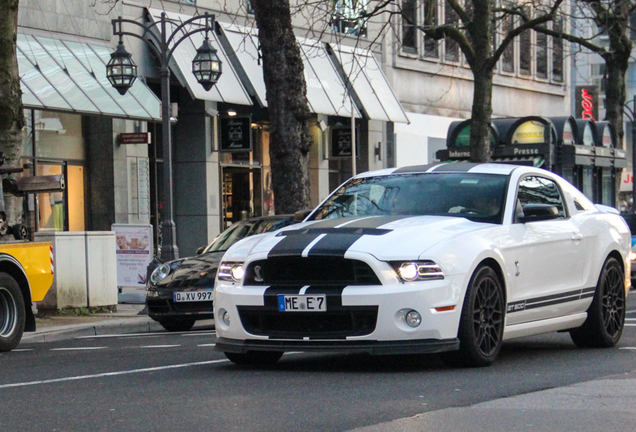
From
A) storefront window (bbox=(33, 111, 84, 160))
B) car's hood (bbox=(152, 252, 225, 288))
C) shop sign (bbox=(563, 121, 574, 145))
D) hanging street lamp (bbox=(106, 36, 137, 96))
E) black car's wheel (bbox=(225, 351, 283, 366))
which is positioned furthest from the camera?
shop sign (bbox=(563, 121, 574, 145))

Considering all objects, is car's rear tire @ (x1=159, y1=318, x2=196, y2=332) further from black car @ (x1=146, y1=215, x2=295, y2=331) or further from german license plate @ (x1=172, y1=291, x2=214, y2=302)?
german license plate @ (x1=172, y1=291, x2=214, y2=302)

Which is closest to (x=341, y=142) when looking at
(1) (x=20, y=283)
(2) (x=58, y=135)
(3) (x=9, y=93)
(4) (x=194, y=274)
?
(2) (x=58, y=135)

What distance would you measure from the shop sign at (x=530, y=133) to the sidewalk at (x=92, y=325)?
53.6ft

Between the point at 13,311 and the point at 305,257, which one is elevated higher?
the point at 305,257

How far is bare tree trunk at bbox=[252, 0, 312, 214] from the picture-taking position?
64.5ft

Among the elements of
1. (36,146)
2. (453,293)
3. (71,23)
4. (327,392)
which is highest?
(71,23)

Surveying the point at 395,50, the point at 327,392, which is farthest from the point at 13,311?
the point at 395,50

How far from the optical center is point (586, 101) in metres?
49.8

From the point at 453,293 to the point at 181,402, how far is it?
217 cm

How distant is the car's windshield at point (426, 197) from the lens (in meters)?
8.92

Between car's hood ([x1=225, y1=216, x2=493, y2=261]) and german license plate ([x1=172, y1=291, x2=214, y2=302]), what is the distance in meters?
5.51

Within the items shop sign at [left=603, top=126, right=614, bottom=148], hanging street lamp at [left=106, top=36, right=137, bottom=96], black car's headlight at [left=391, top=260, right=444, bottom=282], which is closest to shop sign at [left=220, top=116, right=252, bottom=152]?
hanging street lamp at [left=106, top=36, right=137, bottom=96]

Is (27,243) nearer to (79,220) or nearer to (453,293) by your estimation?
(453,293)

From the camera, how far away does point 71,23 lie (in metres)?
24.4
